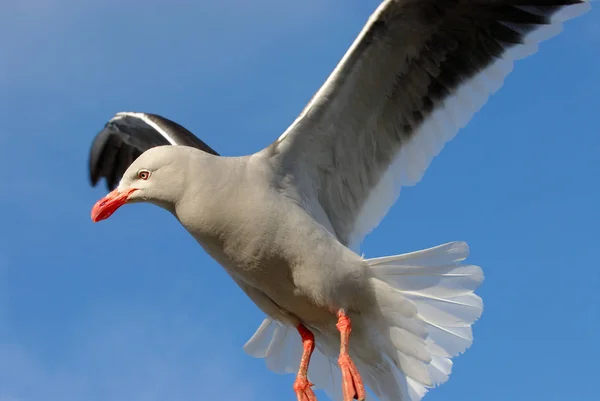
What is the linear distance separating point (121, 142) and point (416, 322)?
4123 millimetres

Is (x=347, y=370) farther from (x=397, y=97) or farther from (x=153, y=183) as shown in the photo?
(x=397, y=97)

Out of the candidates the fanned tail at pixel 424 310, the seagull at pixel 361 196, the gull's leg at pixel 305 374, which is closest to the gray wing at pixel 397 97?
the seagull at pixel 361 196

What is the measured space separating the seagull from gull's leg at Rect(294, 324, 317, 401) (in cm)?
1

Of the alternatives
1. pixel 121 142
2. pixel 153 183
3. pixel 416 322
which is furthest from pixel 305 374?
pixel 121 142

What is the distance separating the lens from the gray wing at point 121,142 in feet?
29.2

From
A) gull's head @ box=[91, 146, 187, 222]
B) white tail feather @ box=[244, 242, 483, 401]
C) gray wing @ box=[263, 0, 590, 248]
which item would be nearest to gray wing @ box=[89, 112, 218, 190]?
gray wing @ box=[263, 0, 590, 248]

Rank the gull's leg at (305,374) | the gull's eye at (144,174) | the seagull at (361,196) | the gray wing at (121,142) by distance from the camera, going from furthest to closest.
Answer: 1. the gray wing at (121,142)
2. the gull's leg at (305,374)
3. the gull's eye at (144,174)
4. the seagull at (361,196)

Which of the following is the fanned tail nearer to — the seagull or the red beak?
the seagull

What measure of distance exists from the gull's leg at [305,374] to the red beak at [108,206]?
1.52 metres

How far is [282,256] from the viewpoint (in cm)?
612

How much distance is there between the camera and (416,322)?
6.65 meters

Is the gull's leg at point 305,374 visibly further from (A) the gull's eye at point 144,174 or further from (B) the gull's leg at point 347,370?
(A) the gull's eye at point 144,174

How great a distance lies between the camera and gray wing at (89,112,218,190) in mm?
8898

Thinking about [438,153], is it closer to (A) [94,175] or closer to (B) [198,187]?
(B) [198,187]
